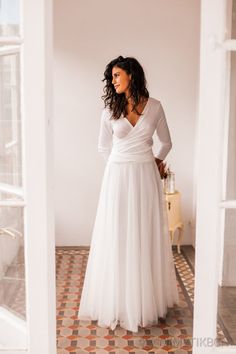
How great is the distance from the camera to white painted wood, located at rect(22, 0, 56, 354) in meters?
1.71

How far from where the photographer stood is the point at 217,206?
1769 mm

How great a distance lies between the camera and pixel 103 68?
4.80 meters

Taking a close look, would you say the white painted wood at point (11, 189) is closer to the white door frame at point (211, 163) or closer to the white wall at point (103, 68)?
the white door frame at point (211, 163)

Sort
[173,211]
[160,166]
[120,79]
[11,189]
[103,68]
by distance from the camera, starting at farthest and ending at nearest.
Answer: [103,68] → [173,211] → [160,166] → [120,79] → [11,189]

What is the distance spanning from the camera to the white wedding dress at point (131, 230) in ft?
10.5

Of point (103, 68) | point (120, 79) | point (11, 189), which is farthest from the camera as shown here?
point (103, 68)

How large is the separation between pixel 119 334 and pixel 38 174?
67.5 inches

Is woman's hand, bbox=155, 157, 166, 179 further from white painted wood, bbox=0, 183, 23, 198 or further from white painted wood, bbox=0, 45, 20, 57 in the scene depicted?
white painted wood, bbox=0, 45, 20, 57

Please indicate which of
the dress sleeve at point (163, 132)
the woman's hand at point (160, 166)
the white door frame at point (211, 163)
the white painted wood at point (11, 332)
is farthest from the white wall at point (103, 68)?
the white door frame at point (211, 163)

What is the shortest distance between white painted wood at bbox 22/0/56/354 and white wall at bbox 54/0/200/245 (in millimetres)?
3067

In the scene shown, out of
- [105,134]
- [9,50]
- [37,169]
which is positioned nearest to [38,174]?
[37,169]

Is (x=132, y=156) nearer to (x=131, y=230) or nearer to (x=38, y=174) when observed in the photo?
(x=131, y=230)

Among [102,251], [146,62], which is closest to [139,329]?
[102,251]

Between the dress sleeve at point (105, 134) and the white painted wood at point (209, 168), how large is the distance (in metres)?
1.58
